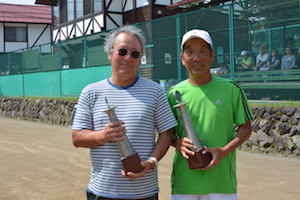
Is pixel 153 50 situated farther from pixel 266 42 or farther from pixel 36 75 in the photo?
pixel 36 75

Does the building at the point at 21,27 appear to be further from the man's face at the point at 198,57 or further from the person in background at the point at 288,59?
the man's face at the point at 198,57

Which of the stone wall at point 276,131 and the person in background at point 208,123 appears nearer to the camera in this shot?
the person in background at point 208,123

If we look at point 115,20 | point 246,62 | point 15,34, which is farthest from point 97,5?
point 15,34

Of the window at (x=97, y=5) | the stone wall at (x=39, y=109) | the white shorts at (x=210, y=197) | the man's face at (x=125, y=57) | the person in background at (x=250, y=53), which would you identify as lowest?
the stone wall at (x=39, y=109)

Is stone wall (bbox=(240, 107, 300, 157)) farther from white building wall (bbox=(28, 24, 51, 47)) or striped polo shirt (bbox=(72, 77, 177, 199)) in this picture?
white building wall (bbox=(28, 24, 51, 47))

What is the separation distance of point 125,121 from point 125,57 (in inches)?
14.8

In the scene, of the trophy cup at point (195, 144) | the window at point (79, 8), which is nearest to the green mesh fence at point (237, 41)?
the trophy cup at point (195, 144)

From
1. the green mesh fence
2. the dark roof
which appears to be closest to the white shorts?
the green mesh fence

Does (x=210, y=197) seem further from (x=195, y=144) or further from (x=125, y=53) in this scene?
(x=125, y=53)

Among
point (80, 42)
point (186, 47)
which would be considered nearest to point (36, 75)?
point (80, 42)

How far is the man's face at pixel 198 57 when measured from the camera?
8.20 feet

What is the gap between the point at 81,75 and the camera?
43.8 feet

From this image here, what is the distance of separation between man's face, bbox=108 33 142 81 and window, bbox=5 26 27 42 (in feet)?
101

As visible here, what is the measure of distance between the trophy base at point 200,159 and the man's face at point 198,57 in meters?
0.49
